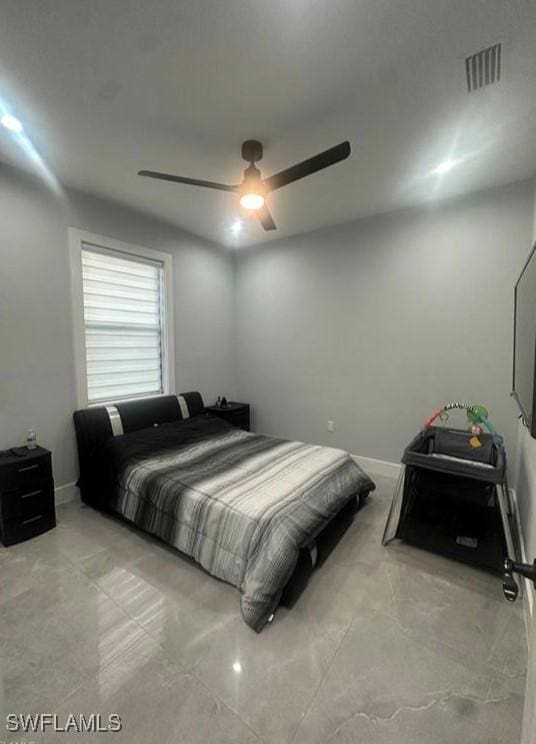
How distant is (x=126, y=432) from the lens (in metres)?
3.11

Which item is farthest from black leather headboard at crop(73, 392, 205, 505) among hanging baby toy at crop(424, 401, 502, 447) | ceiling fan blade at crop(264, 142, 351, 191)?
hanging baby toy at crop(424, 401, 502, 447)

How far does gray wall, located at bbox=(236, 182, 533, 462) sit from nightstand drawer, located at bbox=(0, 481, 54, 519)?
2.60 metres

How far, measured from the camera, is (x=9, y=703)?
126cm

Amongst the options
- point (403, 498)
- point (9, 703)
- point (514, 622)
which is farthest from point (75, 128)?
point (514, 622)

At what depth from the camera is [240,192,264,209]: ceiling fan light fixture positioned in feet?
6.96

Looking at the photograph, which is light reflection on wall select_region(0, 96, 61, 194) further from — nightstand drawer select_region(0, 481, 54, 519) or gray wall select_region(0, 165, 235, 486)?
nightstand drawer select_region(0, 481, 54, 519)

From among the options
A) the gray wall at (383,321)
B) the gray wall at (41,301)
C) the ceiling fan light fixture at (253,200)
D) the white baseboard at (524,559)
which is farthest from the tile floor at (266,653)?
the ceiling fan light fixture at (253,200)

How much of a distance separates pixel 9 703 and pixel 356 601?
1.61 meters

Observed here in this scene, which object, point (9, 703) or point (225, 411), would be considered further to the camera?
point (225, 411)

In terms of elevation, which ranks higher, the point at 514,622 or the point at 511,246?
the point at 511,246

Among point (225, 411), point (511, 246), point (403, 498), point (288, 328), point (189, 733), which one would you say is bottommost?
point (189, 733)

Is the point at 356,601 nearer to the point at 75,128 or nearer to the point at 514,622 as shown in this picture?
the point at 514,622

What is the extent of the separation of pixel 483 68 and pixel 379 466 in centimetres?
321

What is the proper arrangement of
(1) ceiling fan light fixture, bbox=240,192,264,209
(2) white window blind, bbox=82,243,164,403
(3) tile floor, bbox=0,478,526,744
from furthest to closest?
(2) white window blind, bbox=82,243,164,403, (1) ceiling fan light fixture, bbox=240,192,264,209, (3) tile floor, bbox=0,478,526,744
